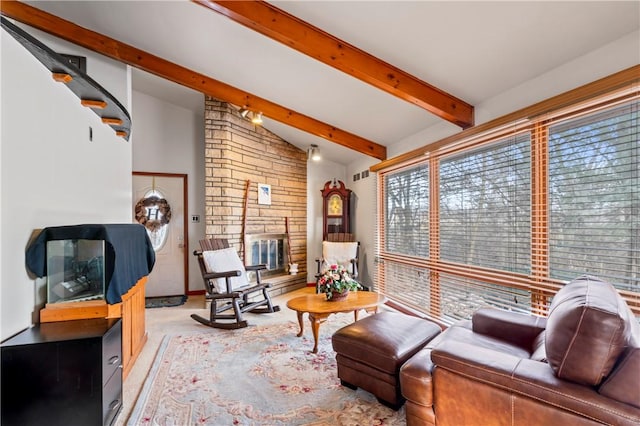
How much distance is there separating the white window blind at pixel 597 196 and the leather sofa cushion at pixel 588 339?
0.72 meters

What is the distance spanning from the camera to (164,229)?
4926 millimetres

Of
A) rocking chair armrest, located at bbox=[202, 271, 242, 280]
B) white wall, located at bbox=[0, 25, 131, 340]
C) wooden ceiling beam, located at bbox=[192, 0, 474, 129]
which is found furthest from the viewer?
rocking chair armrest, located at bbox=[202, 271, 242, 280]

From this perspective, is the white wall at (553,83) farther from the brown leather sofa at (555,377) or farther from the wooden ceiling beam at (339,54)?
the brown leather sofa at (555,377)

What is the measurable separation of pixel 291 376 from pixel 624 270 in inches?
91.0

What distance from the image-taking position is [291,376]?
2.35 metres

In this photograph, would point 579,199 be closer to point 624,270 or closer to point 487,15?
point 624,270

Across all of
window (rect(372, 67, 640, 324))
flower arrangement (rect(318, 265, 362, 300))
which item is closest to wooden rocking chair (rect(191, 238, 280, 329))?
flower arrangement (rect(318, 265, 362, 300))

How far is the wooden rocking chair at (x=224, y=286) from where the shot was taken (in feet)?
11.3

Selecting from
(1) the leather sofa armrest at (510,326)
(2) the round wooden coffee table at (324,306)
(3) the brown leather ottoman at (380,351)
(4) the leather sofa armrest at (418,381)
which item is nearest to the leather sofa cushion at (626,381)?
(4) the leather sofa armrest at (418,381)

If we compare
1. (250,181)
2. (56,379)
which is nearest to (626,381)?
(56,379)

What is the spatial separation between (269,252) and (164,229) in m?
1.75

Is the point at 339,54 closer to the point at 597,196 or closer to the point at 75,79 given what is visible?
the point at 75,79

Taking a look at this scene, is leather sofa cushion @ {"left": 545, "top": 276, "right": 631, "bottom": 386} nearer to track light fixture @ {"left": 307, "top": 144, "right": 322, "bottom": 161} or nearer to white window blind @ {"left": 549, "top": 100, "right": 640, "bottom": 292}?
white window blind @ {"left": 549, "top": 100, "right": 640, "bottom": 292}

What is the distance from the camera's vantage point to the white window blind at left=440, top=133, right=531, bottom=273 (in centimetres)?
239
